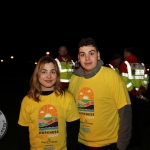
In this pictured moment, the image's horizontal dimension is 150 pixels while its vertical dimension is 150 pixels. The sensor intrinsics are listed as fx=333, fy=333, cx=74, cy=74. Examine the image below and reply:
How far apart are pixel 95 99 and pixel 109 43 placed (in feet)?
185

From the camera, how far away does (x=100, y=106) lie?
3283 millimetres

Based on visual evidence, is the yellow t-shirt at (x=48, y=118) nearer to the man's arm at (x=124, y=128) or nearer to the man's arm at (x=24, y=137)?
the man's arm at (x=24, y=137)

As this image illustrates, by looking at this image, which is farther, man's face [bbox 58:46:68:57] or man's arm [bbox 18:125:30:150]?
man's face [bbox 58:46:68:57]

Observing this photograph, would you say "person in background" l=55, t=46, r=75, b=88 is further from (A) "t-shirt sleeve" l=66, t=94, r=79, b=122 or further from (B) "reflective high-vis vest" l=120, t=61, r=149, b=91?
(A) "t-shirt sleeve" l=66, t=94, r=79, b=122

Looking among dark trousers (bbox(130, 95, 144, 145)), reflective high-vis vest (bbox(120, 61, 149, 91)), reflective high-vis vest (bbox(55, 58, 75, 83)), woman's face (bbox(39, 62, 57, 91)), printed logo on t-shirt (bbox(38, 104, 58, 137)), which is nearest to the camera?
printed logo on t-shirt (bbox(38, 104, 58, 137))

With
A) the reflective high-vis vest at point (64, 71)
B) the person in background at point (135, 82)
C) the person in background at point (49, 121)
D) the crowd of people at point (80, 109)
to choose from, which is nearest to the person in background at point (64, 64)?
the reflective high-vis vest at point (64, 71)

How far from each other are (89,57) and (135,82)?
3.67 metres

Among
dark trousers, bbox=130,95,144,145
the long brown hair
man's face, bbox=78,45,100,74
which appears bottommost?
dark trousers, bbox=130,95,144,145

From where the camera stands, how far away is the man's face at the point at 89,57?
3.28 meters

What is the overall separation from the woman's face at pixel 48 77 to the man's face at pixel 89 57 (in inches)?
12.3

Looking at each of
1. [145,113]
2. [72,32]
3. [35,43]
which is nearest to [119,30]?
[72,32]

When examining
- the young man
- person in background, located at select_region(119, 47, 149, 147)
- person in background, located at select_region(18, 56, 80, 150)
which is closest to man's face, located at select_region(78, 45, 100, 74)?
the young man

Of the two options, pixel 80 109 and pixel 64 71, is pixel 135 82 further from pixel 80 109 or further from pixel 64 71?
pixel 80 109

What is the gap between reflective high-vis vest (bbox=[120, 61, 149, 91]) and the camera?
21.5 ft
